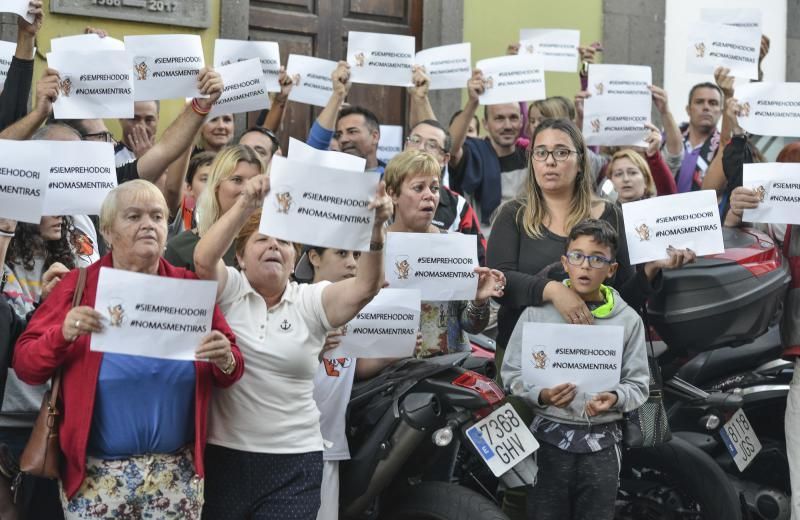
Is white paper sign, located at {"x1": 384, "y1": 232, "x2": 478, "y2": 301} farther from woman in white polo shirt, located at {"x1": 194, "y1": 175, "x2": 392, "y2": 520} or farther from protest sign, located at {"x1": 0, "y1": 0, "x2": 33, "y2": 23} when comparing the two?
protest sign, located at {"x1": 0, "y1": 0, "x2": 33, "y2": 23}

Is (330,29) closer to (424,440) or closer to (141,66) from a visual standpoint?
(141,66)

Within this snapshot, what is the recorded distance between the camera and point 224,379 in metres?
4.61

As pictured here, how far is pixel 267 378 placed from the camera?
4.77 m

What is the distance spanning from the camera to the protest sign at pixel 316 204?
433cm

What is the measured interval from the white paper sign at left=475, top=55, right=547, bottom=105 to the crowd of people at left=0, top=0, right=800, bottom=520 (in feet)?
1.99

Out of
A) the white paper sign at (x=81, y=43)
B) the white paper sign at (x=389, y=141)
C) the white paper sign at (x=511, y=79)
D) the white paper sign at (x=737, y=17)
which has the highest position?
the white paper sign at (x=737, y=17)

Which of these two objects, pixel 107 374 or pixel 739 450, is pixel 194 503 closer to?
pixel 107 374

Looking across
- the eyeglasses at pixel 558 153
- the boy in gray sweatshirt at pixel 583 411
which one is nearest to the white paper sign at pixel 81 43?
the eyeglasses at pixel 558 153

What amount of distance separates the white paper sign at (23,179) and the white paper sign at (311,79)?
2848 mm

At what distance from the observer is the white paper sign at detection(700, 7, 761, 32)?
26.6 feet

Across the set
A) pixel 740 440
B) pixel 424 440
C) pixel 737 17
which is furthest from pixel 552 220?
pixel 737 17

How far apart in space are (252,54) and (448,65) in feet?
4.39

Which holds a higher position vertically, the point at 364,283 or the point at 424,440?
the point at 364,283

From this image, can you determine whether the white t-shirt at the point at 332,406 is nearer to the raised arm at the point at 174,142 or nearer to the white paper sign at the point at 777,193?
the raised arm at the point at 174,142
